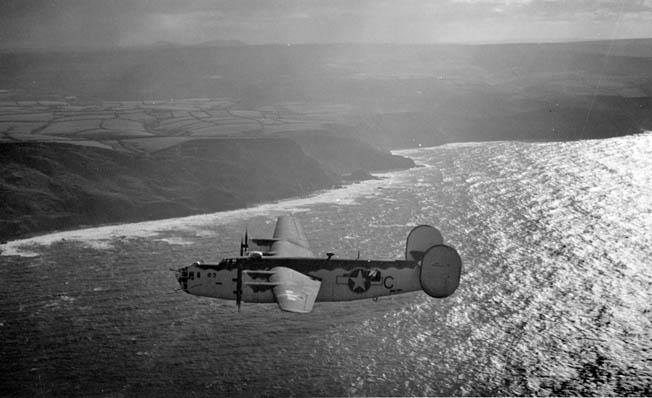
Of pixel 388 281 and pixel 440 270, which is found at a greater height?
pixel 440 270

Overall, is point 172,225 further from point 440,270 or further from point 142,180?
point 440,270

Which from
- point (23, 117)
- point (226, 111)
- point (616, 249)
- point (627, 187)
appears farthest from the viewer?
point (226, 111)

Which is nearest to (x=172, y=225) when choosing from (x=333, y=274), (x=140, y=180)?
(x=140, y=180)

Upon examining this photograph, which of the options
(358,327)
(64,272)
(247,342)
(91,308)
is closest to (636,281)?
(358,327)

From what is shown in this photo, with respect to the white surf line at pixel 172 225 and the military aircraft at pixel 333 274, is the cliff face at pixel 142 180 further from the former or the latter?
the military aircraft at pixel 333 274

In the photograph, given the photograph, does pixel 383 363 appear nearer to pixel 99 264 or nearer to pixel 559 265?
pixel 559 265

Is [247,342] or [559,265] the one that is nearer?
[247,342]

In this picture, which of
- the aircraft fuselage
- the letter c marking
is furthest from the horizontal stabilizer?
the letter c marking
